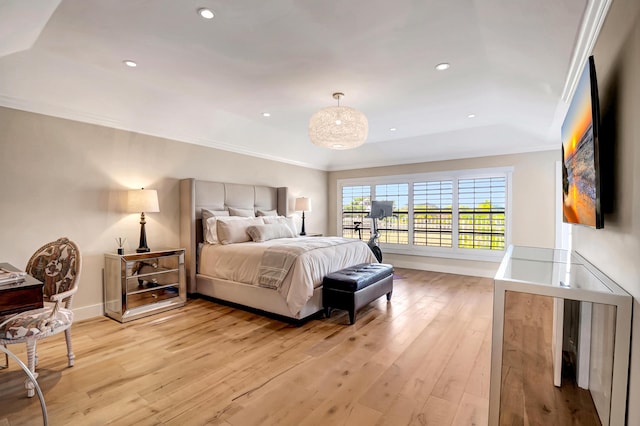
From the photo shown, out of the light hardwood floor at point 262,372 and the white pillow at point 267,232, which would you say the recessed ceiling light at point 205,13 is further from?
the white pillow at point 267,232

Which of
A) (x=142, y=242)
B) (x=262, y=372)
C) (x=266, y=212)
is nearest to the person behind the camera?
(x=262, y=372)

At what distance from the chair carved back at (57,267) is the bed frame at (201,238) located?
1676mm

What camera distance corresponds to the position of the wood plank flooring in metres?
1.86

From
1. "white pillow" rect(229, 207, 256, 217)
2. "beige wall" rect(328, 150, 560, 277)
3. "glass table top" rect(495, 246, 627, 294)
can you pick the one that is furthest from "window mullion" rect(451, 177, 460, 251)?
"white pillow" rect(229, 207, 256, 217)

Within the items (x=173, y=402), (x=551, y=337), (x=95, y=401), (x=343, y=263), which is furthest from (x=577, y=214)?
(x=95, y=401)

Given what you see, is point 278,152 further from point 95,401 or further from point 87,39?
point 95,401

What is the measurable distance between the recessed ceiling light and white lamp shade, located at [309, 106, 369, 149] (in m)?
1.44

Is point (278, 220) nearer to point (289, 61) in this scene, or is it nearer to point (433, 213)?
point (289, 61)

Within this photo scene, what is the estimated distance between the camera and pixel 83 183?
348 cm

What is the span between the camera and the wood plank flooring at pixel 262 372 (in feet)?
6.10

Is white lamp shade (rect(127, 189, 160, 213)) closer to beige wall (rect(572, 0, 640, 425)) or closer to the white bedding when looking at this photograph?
the white bedding

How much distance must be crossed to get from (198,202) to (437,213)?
14.9ft

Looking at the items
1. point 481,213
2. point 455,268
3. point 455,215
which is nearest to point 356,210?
point 455,215

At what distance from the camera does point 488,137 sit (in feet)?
16.9
